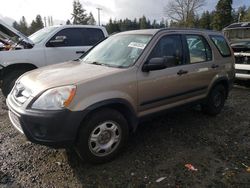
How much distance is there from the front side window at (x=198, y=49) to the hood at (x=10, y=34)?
398 cm

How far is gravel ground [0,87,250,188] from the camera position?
3.21 m

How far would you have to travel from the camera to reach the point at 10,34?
6.48 m

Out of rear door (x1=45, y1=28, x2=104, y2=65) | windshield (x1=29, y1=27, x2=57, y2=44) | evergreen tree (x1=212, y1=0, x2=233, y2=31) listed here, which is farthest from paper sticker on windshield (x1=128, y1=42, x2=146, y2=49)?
evergreen tree (x1=212, y1=0, x2=233, y2=31)

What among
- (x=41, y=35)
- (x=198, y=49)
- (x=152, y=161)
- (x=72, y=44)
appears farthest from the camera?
(x=72, y=44)

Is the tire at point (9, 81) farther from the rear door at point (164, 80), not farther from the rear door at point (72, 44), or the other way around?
the rear door at point (164, 80)

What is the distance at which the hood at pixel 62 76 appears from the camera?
3225mm

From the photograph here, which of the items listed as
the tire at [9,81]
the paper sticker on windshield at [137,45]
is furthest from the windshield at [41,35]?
the paper sticker on windshield at [137,45]

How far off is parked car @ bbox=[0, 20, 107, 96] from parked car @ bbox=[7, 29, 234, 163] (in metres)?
2.29

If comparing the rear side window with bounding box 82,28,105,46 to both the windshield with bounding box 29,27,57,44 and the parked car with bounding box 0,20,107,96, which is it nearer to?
the parked car with bounding box 0,20,107,96

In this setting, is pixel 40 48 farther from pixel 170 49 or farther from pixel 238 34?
pixel 238 34

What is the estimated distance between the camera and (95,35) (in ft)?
25.3

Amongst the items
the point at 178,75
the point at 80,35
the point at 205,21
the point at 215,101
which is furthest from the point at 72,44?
the point at 205,21

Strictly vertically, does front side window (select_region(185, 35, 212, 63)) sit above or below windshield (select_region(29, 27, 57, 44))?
below

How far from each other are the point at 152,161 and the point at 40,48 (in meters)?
4.38
